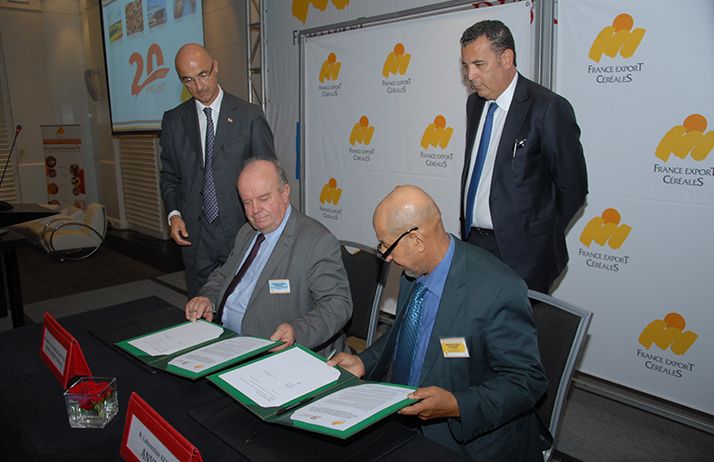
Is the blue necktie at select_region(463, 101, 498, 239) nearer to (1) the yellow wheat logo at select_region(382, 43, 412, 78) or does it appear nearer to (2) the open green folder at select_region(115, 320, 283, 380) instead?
(2) the open green folder at select_region(115, 320, 283, 380)

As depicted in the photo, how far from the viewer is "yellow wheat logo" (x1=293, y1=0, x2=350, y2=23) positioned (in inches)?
162

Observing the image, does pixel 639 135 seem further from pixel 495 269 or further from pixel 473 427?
pixel 473 427

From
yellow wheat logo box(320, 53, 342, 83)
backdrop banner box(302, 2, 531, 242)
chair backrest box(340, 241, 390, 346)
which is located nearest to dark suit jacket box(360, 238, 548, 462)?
chair backrest box(340, 241, 390, 346)

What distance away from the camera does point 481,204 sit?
234cm

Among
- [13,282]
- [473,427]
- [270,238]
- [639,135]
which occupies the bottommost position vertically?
[13,282]

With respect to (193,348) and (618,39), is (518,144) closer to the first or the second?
(618,39)

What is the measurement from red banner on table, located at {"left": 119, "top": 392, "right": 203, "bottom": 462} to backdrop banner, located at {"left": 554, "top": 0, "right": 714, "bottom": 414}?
7.94ft

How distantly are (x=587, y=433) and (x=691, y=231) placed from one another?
3.51 feet

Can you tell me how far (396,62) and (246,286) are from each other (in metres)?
2.27

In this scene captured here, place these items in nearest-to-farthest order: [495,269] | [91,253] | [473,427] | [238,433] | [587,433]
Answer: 1. [238,433]
2. [473,427]
3. [495,269]
4. [587,433]
5. [91,253]

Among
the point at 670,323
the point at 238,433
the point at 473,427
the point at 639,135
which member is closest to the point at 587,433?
the point at 670,323

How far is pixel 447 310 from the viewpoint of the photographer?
4.39 feet

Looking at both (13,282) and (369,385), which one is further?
(13,282)

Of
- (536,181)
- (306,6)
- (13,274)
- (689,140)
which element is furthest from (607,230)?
(13,274)
